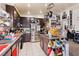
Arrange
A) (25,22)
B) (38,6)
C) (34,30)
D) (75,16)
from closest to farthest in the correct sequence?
(75,16)
(38,6)
(34,30)
(25,22)

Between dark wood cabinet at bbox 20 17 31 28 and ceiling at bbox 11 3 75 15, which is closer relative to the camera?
ceiling at bbox 11 3 75 15

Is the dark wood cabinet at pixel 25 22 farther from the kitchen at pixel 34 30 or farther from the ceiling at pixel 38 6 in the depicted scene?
the ceiling at pixel 38 6

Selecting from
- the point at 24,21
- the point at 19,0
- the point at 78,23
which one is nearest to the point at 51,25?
the point at 78,23

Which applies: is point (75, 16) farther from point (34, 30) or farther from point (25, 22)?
point (25, 22)

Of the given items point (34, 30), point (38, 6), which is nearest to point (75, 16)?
point (38, 6)

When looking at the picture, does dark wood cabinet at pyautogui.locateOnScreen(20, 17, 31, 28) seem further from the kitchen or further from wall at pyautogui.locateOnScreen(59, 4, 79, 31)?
wall at pyautogui.locateOnScreen(59, 4, 79, 31)

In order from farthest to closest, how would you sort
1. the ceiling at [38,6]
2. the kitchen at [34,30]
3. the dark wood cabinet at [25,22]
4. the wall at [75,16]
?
1. the dark wood cabinet at [25,22]
2. the wall at [75,16]
3. the ceiling at [38,6]
4. the kitchen at [34,30]

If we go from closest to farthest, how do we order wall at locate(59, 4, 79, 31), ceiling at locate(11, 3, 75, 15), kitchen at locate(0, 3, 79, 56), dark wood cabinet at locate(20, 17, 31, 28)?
1. kitchen at locate(0, 3, 79, 56)
2. ceiling at locate(11, 3, 75, 15)
3. wall at locate(59, 4, 79, 31)
4. dark wood cabinet at locate(20, 17, 31, 28)

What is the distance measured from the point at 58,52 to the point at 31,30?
768 centimetres

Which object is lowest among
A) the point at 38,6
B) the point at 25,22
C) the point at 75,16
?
the point at 25,22

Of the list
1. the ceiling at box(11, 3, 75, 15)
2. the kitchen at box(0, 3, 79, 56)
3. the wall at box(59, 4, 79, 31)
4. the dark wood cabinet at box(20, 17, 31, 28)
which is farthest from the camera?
the dark wood cabinet at box(20, 17, 31, 28)

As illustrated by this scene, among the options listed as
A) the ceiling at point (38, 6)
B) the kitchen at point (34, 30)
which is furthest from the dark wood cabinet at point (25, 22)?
the ceiling at point (38, 6)

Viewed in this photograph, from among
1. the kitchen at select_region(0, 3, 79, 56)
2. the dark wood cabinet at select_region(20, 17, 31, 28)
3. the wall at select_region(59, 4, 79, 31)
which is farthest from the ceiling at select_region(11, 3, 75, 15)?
the dark wood cabinet at select_region(20, 17, 31, 28)

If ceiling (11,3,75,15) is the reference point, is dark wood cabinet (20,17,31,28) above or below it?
below
